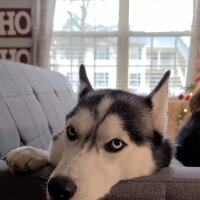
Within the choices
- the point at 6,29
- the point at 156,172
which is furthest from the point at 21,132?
the point at 6,29

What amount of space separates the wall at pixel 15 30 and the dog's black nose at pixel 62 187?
3.64m

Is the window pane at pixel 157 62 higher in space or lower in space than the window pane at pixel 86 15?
lower

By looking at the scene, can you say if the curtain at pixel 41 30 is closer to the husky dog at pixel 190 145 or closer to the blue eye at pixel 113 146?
the husky dog at pixel 190 145

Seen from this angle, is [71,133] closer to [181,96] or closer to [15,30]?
[181,96]

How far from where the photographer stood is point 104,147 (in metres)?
1.05

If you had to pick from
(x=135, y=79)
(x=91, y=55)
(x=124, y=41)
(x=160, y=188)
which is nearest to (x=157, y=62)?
(x=135, y=79)

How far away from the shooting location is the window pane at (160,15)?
4363mm

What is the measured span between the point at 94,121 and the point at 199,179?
0.37 metres

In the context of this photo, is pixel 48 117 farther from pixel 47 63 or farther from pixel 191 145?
pixel 47 63

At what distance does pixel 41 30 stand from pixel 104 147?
347cm

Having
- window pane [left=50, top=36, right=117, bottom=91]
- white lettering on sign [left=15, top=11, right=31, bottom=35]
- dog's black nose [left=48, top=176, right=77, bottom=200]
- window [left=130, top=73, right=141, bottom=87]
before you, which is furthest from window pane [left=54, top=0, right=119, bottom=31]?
dog's black nose [left=48, top=176, right=77, bottom=200]

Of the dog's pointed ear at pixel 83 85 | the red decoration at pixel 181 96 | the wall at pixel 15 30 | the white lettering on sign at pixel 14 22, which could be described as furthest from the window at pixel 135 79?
the dog's pointed ear at pixel 83 85

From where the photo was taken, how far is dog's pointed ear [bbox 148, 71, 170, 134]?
1180 millimetres

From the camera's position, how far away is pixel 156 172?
3.50 ft
